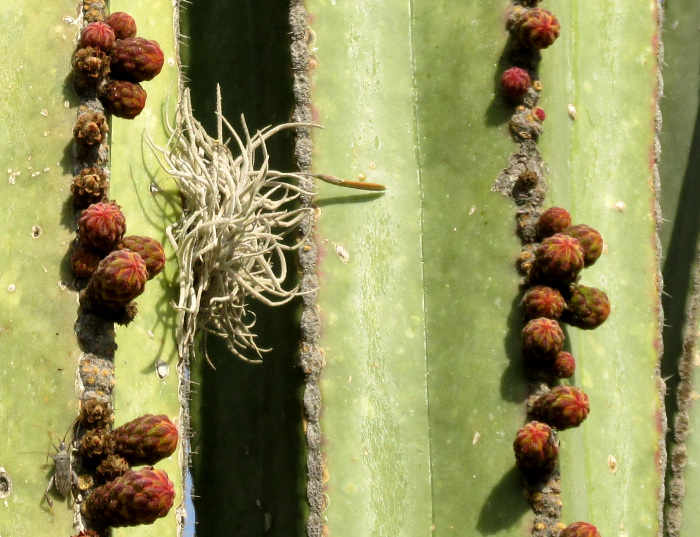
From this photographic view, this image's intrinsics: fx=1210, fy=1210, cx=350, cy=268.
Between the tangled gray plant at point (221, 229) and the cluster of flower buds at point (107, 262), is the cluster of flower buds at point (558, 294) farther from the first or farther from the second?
the cluster of flower buds at point (107, 262)

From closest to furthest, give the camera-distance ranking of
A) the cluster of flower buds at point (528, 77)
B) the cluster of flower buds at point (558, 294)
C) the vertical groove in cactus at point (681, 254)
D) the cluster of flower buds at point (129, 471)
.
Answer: the cluster of flower buds at point (129, 471), the cluster of flower buds at point (558, 294), the cluster of flower buds at point (528, 77), the vertical groove in cactus at point (681, 254)

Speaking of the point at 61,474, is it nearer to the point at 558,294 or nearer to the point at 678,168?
the point at 558,294

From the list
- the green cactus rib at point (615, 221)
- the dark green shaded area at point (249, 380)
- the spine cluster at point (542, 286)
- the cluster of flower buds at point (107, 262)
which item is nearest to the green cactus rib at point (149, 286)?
the cluster of flower buds at point (107, 262)

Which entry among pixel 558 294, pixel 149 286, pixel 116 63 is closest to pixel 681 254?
pixel 558 294

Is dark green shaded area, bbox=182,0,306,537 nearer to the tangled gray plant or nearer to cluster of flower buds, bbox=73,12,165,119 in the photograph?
the tangled gray plant

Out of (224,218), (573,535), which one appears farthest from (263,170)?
(573,535)
